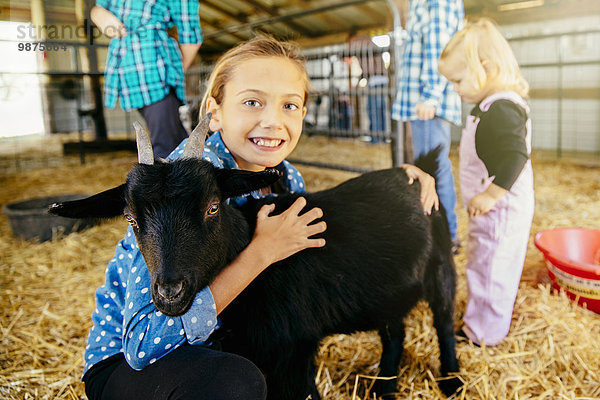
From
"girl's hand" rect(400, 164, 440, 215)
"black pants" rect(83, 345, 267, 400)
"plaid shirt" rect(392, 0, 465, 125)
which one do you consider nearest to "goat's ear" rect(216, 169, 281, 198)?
"black pants" rect(83, 345, 267, 400)

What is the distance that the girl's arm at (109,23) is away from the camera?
2457 millimetres

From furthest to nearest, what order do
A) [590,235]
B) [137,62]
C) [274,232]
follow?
[590,235], [137,62], [274,232]

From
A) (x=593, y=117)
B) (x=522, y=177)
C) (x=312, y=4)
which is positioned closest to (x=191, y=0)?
(x=522, y=177)

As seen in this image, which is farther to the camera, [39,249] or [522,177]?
[39,249]

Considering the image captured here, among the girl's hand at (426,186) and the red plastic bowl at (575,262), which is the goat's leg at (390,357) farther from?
the red plastic bowl at (575,262)

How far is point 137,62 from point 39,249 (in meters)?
2.35

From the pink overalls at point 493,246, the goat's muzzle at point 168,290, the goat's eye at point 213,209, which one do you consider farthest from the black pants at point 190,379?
the pink overalls at point 493,246

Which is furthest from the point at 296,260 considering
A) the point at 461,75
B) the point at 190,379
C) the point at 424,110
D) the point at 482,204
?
the point at 424,110

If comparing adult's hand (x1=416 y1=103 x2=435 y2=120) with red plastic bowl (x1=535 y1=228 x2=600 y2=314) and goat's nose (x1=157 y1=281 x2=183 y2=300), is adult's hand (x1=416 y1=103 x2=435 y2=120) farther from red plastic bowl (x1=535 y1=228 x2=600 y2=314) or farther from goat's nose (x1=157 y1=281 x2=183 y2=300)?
goat's nose (x1=157 y1=281 x2=183 y2=300)

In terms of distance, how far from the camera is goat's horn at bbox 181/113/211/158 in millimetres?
1373

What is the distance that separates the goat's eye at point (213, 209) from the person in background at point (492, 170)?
127 centimetres

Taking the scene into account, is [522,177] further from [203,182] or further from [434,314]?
[203,182]

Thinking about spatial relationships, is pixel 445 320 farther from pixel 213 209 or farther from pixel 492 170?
pixel 213 209

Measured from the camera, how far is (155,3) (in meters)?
2.53
